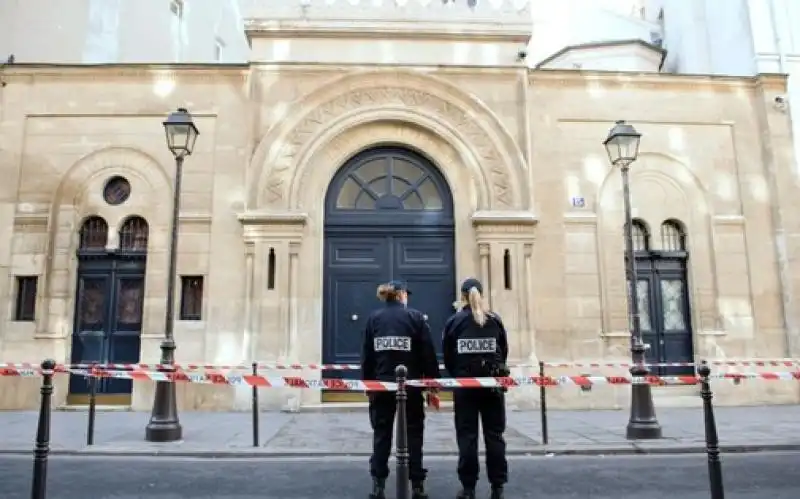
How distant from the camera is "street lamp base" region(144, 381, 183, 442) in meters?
9.09

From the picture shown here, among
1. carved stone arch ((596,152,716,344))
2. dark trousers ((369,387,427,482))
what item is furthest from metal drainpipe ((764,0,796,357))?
Result: dark trousers ((369,387,427,482))

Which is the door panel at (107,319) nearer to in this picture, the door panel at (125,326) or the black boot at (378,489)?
the door panel at (125,326)

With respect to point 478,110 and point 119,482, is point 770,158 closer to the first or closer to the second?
point 478,110

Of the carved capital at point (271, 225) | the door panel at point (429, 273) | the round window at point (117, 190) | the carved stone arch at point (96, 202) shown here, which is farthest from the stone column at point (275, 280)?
the round window at point (117, 190)

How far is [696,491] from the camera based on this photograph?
6.29 meters

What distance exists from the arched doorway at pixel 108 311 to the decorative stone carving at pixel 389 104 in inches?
130

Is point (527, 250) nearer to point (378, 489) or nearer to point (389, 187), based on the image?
point (389, 187)

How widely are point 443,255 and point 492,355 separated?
7502mm

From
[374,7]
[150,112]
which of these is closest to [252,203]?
[150,112]

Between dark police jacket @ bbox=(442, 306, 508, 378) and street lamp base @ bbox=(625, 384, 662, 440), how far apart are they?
4.13 m

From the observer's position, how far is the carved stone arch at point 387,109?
13219 millimetres

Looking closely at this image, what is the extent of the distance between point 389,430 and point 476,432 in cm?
82

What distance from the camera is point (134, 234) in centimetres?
1349

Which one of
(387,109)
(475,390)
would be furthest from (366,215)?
(475,390)
